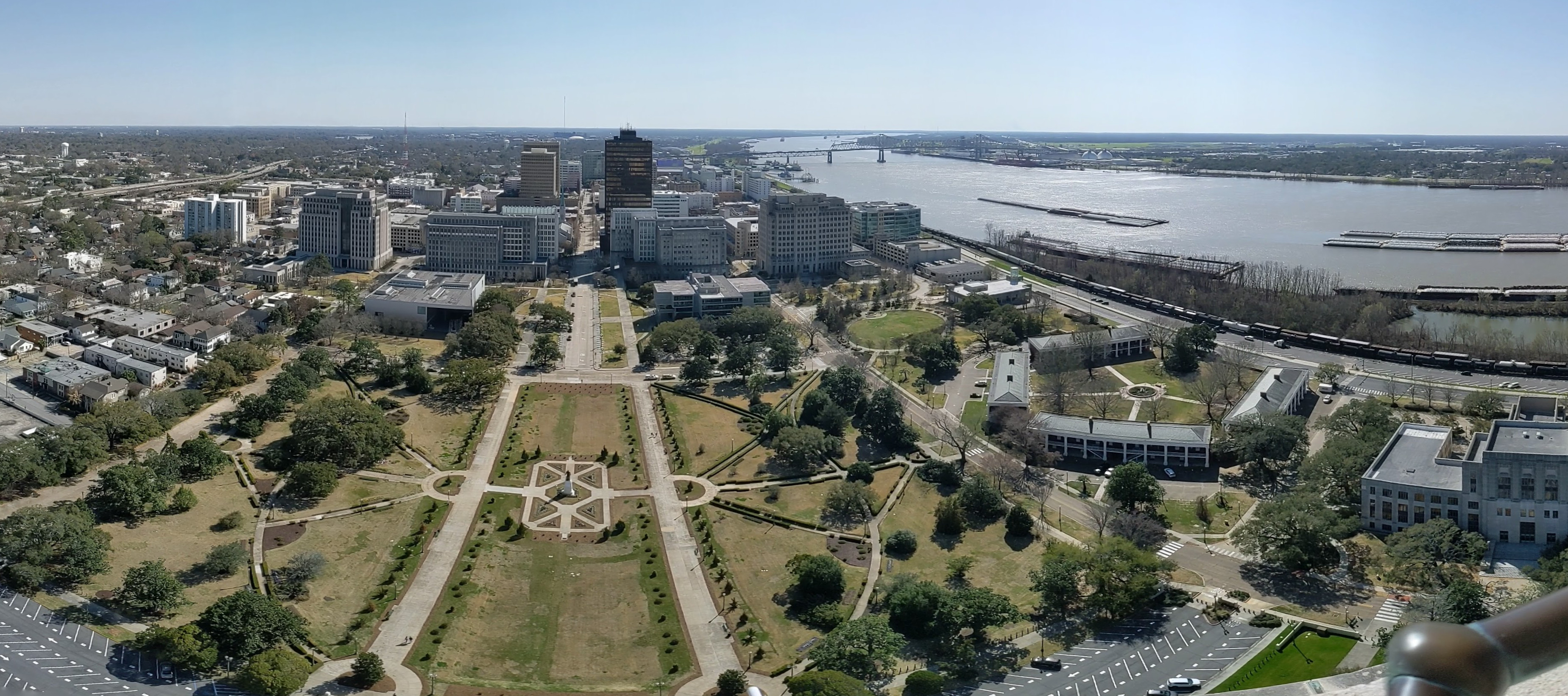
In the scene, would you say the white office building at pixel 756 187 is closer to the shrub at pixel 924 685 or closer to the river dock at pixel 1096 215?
the river dock at pixel 1096 215

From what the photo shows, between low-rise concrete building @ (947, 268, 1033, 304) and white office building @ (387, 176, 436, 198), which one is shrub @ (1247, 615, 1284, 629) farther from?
white office building @ (387, 176, 436, 198)

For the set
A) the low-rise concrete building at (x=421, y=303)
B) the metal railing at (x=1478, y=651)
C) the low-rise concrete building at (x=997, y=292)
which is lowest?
the low-rise concrete building at (x=421, y=303)

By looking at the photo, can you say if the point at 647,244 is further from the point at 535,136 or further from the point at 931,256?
the point at 535,136

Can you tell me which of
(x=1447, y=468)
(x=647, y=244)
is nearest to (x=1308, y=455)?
(x=1447, y=468)

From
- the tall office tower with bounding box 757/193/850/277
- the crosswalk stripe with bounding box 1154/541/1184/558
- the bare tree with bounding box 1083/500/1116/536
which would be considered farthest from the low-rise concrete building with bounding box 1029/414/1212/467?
the tall office tower with bounding box 757/193/850/277

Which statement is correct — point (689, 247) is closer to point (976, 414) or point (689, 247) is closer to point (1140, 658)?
point (976, 414)

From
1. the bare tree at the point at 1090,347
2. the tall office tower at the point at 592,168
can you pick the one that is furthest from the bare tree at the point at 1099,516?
the tall office tower at the point at 592,168
